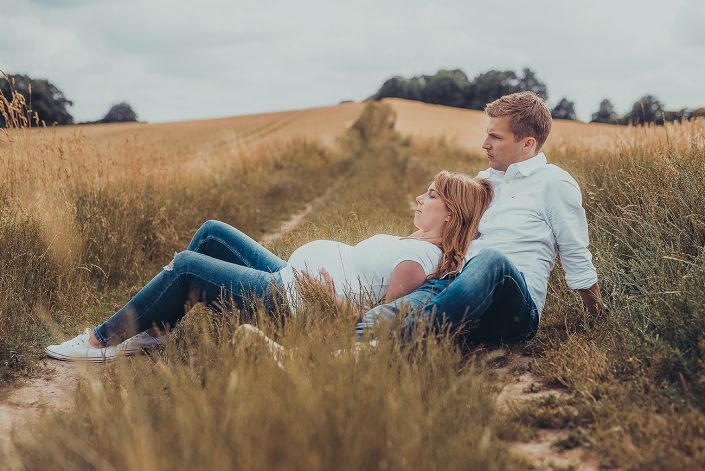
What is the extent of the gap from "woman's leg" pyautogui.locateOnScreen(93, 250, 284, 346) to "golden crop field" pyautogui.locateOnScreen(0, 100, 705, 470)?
0.54 feet

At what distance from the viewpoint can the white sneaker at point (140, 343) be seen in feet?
12.4

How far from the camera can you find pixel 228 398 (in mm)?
2014

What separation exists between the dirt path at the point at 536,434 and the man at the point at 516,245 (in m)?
0.26

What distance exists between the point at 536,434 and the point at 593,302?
140cm

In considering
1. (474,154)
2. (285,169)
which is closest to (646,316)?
(285,169)

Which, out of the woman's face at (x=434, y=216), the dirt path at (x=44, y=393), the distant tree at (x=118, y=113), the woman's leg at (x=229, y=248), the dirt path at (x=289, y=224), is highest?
the distant tree at (x=118, y=113)

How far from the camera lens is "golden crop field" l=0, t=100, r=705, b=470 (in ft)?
6.43

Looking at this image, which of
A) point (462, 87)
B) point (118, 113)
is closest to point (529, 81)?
point (462, 87)

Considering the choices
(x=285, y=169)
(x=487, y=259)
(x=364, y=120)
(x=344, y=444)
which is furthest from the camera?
(x=364, y=120)

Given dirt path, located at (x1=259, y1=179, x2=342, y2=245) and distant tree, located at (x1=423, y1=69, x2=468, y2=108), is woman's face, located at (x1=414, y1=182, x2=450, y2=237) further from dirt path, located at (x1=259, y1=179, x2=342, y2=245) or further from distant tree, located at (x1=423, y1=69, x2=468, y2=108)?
distant tree, located at (x1=423, y1=69, x2=468, y2=108)

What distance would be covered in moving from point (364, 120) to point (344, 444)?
33.9m

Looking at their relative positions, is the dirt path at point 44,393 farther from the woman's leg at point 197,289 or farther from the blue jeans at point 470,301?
the blue jeans at point 470,301

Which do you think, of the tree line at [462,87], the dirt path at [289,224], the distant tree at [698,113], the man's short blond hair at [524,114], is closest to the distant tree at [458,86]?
the tree line at [462,87]

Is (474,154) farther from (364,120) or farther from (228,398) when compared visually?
(228,398)
